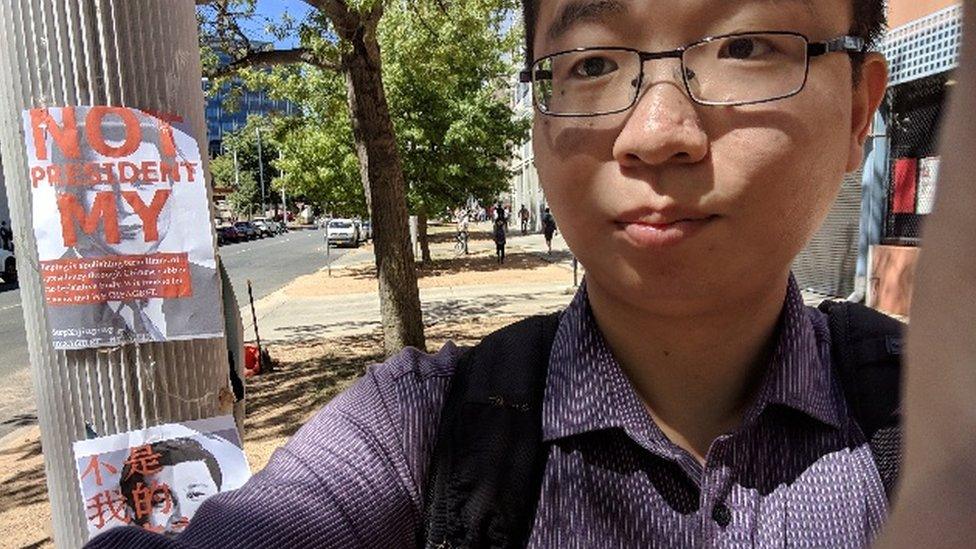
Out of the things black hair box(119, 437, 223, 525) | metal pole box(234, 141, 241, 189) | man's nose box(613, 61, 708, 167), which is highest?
metal pole box(234, 141, 241, 189)

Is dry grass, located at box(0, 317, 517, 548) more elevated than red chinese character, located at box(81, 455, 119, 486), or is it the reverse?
red chinese character, located at box(81, 455, 119, 486)

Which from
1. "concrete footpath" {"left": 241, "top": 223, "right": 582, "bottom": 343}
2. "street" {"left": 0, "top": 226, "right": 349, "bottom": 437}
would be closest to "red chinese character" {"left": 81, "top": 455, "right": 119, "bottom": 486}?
"street" {"left": 0, "top": 226, "right": 349, "bottom": 437}

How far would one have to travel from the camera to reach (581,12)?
106 cm

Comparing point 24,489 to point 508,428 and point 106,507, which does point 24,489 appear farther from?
point 508,428

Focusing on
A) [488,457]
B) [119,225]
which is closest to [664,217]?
[488,457]

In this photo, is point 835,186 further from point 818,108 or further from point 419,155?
point 419,155

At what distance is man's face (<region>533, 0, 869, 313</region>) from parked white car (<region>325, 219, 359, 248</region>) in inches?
1383

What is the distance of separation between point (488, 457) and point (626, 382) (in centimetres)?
30

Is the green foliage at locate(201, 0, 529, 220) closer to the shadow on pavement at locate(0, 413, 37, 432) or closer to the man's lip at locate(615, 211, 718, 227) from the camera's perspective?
the shadow on pavement at locate(0, 413, 37, 432)

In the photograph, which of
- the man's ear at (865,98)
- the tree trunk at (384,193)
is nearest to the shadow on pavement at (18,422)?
the tree trunk at (384,193)

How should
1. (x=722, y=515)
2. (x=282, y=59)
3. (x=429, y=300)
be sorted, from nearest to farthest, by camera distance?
(x=722, y=515) → (x=282, y=59) → (x=429, y=300)

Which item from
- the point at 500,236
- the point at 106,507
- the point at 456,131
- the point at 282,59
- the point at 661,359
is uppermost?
the point at 456,131

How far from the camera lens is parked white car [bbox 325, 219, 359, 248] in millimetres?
35656

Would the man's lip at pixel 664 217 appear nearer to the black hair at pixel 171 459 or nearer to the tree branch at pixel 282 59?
the black hair at pixel 171 459
